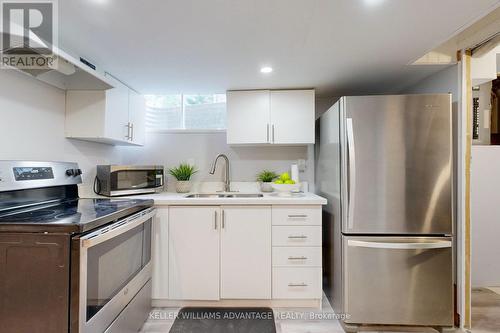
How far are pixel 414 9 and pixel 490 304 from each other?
246cm

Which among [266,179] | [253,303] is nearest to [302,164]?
[266,179]

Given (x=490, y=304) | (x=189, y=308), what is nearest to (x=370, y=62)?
(x=490, y=304)

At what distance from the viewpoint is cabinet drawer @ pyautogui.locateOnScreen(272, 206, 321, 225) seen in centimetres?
190

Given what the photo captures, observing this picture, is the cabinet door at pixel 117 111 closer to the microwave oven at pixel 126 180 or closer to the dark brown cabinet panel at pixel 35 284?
the microwave oven at pixel 126 180

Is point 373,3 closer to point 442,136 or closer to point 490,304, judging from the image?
point 442,136

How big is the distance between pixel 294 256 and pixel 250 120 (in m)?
1.29

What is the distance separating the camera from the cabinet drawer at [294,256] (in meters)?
1.88

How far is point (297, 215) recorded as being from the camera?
1.90 m

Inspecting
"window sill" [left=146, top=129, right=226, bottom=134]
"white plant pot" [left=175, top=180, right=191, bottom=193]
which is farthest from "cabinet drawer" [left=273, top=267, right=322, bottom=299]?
"window sill" [left=146, top=129, right=226, bottom=134]

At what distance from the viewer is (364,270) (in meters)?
1.66

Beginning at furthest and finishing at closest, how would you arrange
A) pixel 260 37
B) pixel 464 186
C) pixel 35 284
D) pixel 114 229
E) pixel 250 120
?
pixel 250 120
pixel 464 186
pixel 260 37
pixel 114 229
pixel 35 284

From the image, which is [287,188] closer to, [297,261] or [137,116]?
[297,261]

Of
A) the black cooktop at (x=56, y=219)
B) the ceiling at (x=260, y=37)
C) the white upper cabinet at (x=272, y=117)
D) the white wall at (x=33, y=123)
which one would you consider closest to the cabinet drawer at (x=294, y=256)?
the white upper cabinet at (x=272, y=117)

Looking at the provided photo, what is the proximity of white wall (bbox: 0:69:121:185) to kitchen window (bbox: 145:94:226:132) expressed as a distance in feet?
2.73
